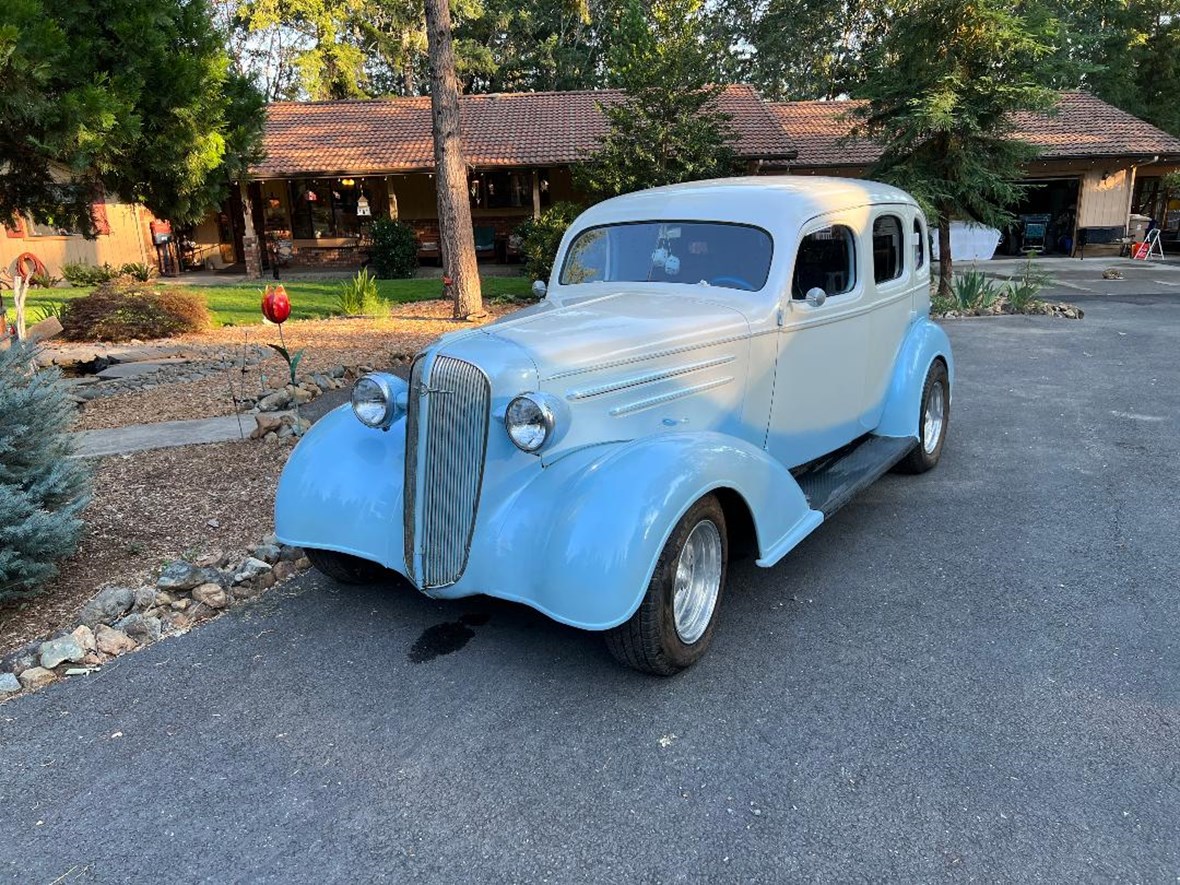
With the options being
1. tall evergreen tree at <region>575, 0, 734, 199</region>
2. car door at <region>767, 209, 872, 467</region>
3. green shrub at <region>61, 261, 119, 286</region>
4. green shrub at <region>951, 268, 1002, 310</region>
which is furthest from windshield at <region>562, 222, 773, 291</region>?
green shrub at <region>61, 261, 119, 286</region>

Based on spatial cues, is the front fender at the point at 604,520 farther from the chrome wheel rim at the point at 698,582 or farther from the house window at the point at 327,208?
the house window at the point at 327,208

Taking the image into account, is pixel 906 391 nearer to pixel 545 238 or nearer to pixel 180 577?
pixel 180 577

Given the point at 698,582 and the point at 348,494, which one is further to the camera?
the point at 348,494

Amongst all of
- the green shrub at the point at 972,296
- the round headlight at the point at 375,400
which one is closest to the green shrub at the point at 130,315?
the round headlight at the point at 375,400

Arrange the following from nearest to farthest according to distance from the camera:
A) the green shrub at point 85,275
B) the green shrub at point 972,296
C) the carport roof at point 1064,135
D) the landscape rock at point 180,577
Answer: the landscape rock at point 180,577 < the green shrub at point 972,296 < the green shrub at point 85,275 < the carport roof at point 1064,135

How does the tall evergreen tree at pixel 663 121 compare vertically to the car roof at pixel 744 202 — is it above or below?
above

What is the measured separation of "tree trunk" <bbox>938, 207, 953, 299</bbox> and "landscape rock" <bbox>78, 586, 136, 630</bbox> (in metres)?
12.8

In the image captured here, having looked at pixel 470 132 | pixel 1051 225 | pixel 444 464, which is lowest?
pixel 444 464

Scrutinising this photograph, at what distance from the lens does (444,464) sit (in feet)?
10.3

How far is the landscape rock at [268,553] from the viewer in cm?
421

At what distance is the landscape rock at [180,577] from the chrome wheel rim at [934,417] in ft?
15.0

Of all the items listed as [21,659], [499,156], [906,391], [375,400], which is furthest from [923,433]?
[499,156]

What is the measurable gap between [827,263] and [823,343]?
1.53 feet

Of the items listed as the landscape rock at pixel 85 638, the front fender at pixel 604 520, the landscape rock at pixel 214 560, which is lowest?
the landscape rock at pixel 85 638
